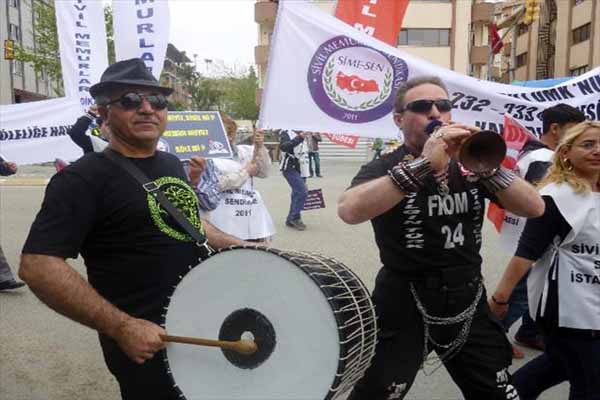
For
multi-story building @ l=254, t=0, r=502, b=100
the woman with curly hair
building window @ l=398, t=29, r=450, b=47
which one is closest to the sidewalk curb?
the woman with curly hair

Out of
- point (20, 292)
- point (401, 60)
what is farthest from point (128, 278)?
point (20, 292)

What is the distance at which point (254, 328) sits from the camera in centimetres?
192

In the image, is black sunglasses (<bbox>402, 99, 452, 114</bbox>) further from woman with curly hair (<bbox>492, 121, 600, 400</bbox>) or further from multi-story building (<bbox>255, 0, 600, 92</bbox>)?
multi-story building (<bbox>255, 0, 600, 92</bbox>)

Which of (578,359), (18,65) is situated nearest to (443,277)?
(578,359)

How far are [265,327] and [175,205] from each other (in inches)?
25.1

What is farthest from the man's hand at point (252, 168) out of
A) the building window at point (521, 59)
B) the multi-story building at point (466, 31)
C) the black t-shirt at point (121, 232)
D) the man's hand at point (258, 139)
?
the building window at point (521, 59)

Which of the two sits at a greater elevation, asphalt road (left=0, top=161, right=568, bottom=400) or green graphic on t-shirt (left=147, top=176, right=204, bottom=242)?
green graphic on t-shirt (left=147, top=176, right=204, bottom=242)

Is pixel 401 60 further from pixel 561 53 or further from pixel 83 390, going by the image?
pixel 561 53

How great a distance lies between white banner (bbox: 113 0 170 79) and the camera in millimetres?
5871

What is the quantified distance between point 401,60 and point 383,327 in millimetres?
2297

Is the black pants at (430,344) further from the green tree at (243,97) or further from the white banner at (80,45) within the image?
the green tree at (243,97)

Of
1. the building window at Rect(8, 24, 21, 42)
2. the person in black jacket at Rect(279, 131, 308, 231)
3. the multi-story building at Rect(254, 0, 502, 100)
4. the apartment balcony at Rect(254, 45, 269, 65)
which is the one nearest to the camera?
the person in black jacket at Rect(279, 131, 308, 231)

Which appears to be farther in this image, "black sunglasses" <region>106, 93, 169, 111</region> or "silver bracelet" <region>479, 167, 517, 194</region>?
"silver bracelet" <region>479, 167, 517, 194</region>

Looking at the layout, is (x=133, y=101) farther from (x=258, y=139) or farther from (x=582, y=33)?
(x=582, y=33)
